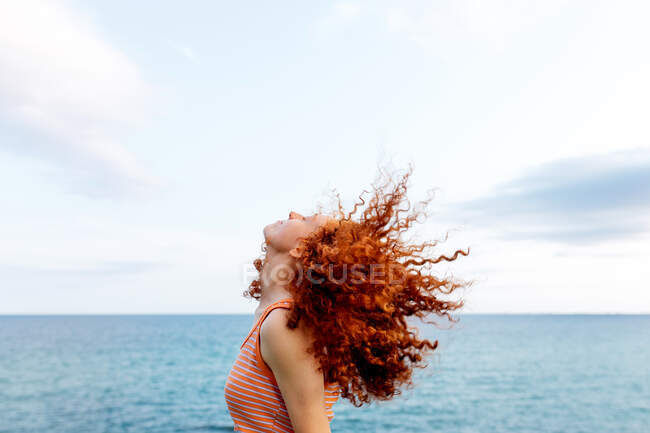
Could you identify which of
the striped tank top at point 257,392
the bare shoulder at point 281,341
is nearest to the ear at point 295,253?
the striped tank top at point 257,392

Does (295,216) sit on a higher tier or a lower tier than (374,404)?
higher

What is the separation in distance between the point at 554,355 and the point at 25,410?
6681 cm

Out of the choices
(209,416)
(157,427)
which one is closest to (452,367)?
(209,416)

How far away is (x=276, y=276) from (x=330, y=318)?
0.42 meters

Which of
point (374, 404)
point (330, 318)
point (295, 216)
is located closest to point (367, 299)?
point (330, 318)

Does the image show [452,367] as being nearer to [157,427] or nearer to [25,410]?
[157,427]

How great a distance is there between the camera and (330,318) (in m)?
2.24

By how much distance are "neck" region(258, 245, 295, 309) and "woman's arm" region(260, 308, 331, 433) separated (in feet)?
0.92

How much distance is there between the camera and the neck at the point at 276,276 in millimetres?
2461

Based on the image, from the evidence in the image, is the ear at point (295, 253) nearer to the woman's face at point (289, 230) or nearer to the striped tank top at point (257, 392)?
the woman's face at point (289, 230)

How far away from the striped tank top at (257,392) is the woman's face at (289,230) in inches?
13.8

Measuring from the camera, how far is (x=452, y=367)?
5425 centimetres

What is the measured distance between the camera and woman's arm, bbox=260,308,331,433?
6.98ft

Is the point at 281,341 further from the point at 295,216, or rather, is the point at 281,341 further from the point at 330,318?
the point at 295,216
